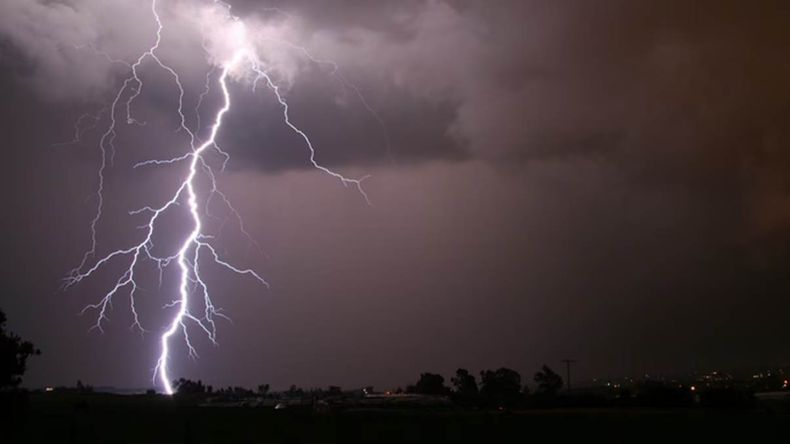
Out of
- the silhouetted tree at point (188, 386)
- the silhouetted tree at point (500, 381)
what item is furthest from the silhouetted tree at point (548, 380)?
the silhouetted tree at point (188, 386)

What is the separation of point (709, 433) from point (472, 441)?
8.79m

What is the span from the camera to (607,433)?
26031mm

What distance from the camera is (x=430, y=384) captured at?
313ft

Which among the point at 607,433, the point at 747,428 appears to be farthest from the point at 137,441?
the point at 747,428

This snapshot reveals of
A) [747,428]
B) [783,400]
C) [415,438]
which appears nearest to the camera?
[415,438]

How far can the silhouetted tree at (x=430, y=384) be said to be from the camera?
93787 mm

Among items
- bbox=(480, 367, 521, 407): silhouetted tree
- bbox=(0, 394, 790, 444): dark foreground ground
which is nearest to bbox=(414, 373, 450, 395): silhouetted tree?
bbox=(480, 367, 521, 407): silhouetted tree

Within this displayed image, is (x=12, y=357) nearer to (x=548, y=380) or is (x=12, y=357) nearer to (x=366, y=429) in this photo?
(x=366, y=429)

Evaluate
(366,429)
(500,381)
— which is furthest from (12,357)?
(500,381)

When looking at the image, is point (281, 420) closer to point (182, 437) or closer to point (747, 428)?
point (182, 437)

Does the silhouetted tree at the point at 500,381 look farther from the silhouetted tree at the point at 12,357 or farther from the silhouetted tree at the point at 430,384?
the silhouetted tree at the point at 12,357

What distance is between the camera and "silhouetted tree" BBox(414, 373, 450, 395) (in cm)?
9379

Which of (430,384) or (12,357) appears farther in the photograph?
(430,384)

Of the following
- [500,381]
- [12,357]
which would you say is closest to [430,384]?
[500,381]
